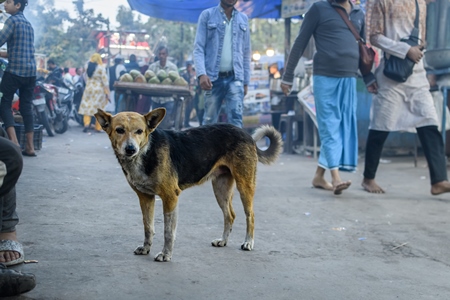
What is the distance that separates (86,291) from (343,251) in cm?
207

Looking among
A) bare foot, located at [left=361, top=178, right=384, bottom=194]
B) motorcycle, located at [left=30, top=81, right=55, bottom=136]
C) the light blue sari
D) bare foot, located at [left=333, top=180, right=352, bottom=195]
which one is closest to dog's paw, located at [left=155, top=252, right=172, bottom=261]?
bare foot, located at [left=333, top=180, right=352, bottom=195]

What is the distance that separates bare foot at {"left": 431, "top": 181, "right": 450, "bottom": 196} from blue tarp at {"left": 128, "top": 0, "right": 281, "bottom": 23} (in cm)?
836

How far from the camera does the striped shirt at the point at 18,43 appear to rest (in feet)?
30.8

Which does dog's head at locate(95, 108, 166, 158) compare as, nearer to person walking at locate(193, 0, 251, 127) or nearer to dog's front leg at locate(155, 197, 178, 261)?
dog's front leg at locate(155, 197, 178, 261)

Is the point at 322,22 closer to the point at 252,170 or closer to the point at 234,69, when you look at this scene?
the point at 234,69

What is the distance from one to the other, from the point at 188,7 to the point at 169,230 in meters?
11.9

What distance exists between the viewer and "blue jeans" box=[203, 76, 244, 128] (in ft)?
25.1

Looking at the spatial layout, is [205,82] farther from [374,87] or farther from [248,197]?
[248,197]

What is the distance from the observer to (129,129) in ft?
13.0

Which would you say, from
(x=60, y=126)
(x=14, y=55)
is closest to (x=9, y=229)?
(x=14, y=55)

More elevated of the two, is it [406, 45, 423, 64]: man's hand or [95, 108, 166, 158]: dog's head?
[406, 45, 423, 64]: man's hand

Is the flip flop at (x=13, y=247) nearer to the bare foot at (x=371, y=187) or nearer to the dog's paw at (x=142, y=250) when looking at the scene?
the dog's paw at (x=142, y=250)

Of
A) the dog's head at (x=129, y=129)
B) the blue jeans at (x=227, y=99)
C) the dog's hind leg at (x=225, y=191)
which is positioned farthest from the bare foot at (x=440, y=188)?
the dog's head at (x=129, y=129)

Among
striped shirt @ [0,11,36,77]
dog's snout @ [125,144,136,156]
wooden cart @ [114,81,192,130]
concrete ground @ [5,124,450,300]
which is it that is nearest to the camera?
concrete ground @ [5,124,450,300]
